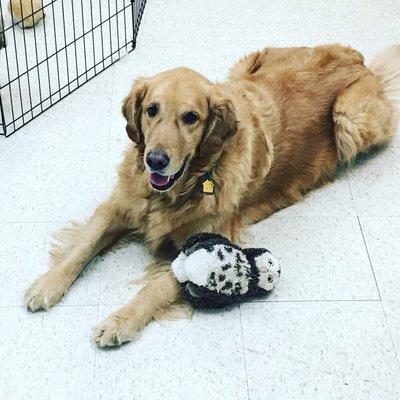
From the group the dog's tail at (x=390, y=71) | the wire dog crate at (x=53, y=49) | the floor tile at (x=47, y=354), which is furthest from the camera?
the wire dog crate at (x=53, y=49)

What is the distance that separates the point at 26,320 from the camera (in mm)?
2377

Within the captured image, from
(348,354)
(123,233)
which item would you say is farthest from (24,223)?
(348,354)

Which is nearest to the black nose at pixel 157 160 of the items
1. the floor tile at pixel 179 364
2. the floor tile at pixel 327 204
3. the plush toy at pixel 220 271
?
the plush toy at pixel 220 271

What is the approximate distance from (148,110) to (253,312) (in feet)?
2.64

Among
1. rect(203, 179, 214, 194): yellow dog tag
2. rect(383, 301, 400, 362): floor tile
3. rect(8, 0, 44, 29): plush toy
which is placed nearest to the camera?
rect(383, 301, 400, 362): floor tile

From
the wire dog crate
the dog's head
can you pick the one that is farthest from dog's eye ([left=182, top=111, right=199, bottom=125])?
the wire dog crate

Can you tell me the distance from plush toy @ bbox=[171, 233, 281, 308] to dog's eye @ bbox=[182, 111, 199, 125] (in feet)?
1.34

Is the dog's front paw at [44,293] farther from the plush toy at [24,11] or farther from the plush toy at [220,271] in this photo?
the plush toy at [24,11]

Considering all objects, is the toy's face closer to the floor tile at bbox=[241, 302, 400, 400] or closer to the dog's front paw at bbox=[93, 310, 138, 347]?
the floor tile at bbox=[241, 302, 400, 400]

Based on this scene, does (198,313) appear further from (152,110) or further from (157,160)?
(152,110)

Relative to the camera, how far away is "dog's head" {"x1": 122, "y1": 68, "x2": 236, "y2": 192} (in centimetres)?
229

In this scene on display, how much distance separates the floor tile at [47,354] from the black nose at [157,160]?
56 centimetres

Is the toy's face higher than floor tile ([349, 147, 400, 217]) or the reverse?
higher

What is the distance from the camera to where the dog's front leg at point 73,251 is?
240 cm
